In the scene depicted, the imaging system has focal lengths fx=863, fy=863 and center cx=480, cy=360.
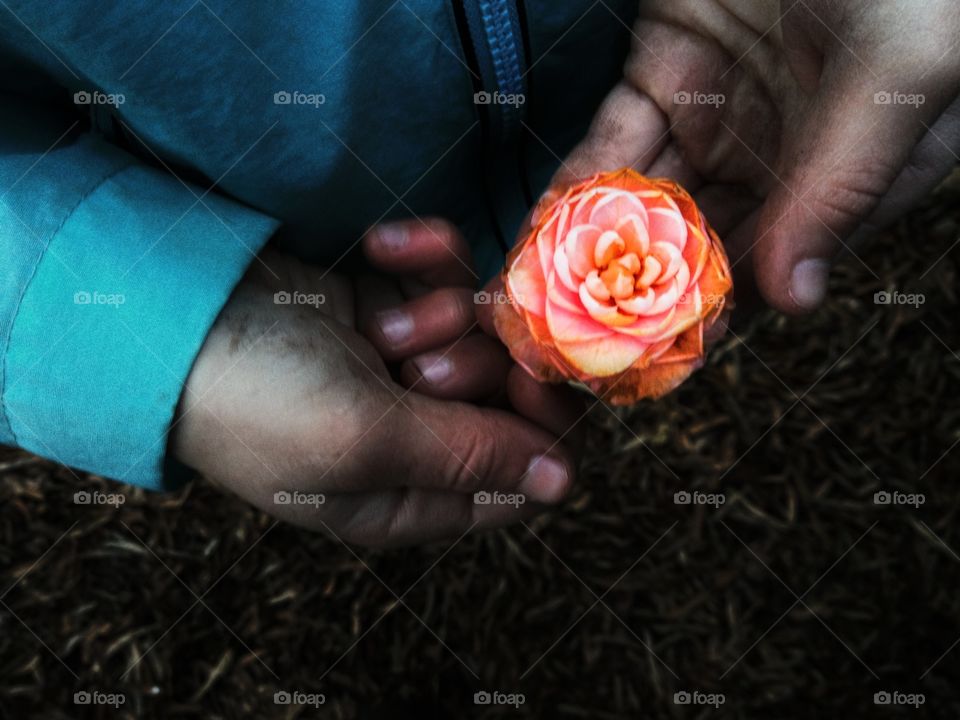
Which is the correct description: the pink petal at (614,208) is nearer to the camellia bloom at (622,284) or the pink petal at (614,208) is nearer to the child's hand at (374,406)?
the camellia bloom at (622,284)

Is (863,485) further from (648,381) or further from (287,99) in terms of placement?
(287,99)

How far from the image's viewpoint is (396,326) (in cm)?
170

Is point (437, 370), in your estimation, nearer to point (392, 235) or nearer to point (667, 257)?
point (392, 235)

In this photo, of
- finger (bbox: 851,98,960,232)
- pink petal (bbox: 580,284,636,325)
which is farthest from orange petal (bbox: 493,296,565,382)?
finger (bbox: 851,98,960,232)

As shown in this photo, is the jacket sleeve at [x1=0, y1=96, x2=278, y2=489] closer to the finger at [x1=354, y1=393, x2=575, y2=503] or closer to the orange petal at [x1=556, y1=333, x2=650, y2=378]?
the finger at [x1=354, y1=393, x2=575, y2=503]

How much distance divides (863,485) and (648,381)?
4.47 feet

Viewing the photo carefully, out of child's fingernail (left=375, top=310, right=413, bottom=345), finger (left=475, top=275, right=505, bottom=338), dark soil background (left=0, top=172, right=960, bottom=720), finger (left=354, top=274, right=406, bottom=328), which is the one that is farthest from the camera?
dark soil background (left=0, top=172, right=960, bottom=720)

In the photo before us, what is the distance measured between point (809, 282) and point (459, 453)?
67 centimetres

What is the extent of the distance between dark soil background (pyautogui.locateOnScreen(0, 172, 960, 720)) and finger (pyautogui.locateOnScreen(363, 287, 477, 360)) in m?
0.83

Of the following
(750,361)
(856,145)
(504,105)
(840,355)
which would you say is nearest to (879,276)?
(840,355)

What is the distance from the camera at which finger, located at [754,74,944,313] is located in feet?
4.19

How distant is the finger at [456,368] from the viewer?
168 centimetres

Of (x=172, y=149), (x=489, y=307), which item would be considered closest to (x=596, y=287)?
(x=489, y=307)

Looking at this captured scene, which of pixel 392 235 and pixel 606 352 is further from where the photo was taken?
pixel 392 235
